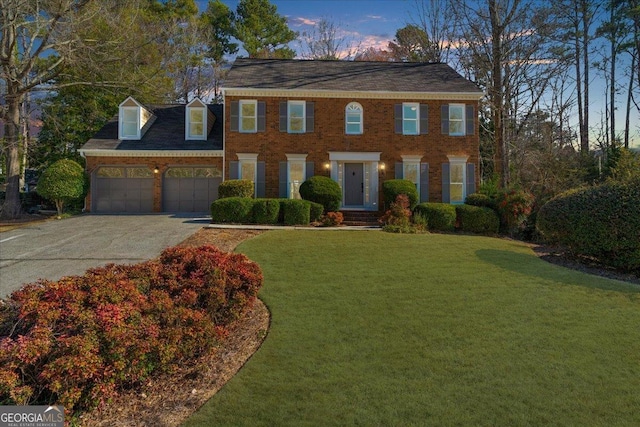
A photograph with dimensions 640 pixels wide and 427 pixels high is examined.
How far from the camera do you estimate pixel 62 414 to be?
3268mm

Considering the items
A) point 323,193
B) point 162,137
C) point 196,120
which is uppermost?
Answer: point 196,120

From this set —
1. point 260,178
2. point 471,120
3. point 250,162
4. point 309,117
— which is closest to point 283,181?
point 260,178

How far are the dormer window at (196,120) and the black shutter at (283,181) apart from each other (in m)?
4.85

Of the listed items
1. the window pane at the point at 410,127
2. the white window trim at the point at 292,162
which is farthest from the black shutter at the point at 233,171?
the window pane at the point at 410,127

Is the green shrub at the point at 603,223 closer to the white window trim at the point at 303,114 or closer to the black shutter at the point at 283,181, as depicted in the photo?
the black shutter at the point at 283,181

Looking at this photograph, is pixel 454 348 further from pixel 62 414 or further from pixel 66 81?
pixel 66 81

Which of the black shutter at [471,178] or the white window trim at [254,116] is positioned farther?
the black shutter at [471,178]

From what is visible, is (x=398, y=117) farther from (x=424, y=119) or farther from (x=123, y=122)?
(x=123, y=122)

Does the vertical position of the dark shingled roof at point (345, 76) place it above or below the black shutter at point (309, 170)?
above

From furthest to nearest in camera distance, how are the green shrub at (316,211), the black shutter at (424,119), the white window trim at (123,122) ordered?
the white window trim at (123,122) → the black shutter at (424,119) → the green shrub at (316,211)

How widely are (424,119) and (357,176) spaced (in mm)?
4289

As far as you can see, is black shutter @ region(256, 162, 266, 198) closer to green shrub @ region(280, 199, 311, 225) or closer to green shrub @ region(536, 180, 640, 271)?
green shrub @ region(280, 199, 311, 225)

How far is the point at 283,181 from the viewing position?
17406mm

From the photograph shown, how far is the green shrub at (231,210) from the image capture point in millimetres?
13414
